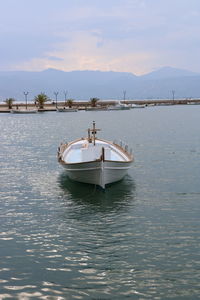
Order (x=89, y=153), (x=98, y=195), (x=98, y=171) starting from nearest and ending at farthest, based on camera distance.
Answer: (x=98, y=195) → (x=98, y=171) → (x=89, y=153)

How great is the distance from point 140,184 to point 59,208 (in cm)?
842

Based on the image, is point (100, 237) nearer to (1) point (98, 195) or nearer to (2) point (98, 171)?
(1) point (98, 195)

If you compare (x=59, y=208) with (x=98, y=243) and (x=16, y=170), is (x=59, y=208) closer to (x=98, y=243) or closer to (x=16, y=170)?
(x=98, y=243)

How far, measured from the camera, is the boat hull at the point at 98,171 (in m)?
24.8

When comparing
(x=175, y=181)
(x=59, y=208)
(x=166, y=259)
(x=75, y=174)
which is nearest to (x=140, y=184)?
(x=175, y=181)

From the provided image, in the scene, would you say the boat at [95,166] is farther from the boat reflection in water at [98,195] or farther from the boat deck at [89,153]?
the boat reflection in water at [98,195]

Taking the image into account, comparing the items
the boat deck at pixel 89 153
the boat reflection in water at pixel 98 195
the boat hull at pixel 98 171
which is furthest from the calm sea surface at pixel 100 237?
the boat deck at pixel 89 153

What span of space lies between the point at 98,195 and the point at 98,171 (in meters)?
1.62

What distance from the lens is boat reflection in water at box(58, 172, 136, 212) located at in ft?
74.6

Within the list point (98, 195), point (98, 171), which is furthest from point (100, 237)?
point (98, 171)

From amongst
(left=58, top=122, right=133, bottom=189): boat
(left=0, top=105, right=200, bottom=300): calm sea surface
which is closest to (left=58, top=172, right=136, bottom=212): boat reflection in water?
(left=0, top=105, right=200, bottom=300): calm sea surface

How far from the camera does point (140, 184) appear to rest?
2864 centimetres

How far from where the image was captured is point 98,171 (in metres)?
24.9

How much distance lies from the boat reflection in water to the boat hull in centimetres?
54
